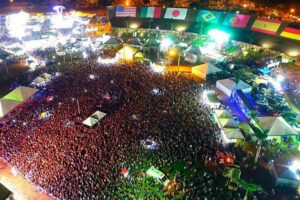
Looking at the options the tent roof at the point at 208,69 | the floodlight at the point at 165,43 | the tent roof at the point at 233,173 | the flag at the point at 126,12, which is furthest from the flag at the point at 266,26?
the tent roof at the point at 233,173

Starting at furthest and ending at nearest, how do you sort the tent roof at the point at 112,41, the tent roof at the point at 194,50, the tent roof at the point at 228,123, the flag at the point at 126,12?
the flag at the point at 126,12 → the tent roof at the point at 112,41 → the tent roof at the point at 194,50 → the tent roof at the point at 228,123

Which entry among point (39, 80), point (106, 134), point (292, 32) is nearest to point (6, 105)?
point (39, 80)

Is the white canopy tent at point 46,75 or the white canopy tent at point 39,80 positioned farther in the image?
the white canopy tent at point 46,75

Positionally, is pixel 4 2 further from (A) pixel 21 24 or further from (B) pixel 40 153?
(B) pixel 40 153

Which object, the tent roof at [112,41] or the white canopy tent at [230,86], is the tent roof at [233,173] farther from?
the tent roof at [112,41]

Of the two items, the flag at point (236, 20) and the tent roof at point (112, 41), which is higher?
the flag at point (236, 20)

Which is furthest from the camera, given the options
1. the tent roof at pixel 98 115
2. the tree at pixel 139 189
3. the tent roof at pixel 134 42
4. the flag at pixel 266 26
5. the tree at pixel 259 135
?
the tent roof at pixel 134 42
